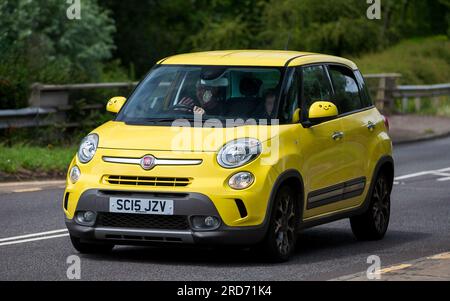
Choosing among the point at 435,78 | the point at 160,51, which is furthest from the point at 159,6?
the point at 435,78

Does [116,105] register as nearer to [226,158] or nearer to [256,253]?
[226,158]

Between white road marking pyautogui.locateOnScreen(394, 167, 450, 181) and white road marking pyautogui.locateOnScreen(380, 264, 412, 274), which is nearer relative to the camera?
white road marking pyautogui.locateOnScreen(380, 264, 412, 274)

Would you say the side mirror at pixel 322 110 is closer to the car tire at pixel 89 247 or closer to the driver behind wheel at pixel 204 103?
the driver behind wheel at pixel 204 103

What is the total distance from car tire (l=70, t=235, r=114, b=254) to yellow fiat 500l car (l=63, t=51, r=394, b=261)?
0.04ft

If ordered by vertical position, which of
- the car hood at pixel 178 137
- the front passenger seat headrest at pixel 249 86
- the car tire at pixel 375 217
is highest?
the front passenger seat headrest at pixel 249 86

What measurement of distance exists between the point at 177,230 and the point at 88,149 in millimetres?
1045

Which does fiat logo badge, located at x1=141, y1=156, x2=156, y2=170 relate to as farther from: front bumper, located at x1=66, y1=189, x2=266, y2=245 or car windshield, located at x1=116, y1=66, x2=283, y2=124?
car windshield, located at x1=116, y1=66, x2=283, y2=124

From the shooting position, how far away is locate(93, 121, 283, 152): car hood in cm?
1076

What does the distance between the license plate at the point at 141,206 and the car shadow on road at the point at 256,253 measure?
586 mm

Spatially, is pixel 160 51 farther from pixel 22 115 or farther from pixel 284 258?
pixel 284 258

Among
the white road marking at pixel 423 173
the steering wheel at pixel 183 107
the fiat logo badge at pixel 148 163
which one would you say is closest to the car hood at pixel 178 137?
the fiat logo badge at pixel 148 163

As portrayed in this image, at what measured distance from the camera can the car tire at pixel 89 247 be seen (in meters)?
11.3

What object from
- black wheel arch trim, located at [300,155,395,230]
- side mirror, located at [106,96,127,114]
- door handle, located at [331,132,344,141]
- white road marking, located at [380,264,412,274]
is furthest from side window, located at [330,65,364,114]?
white road marking, located at [380,264,412,274]
